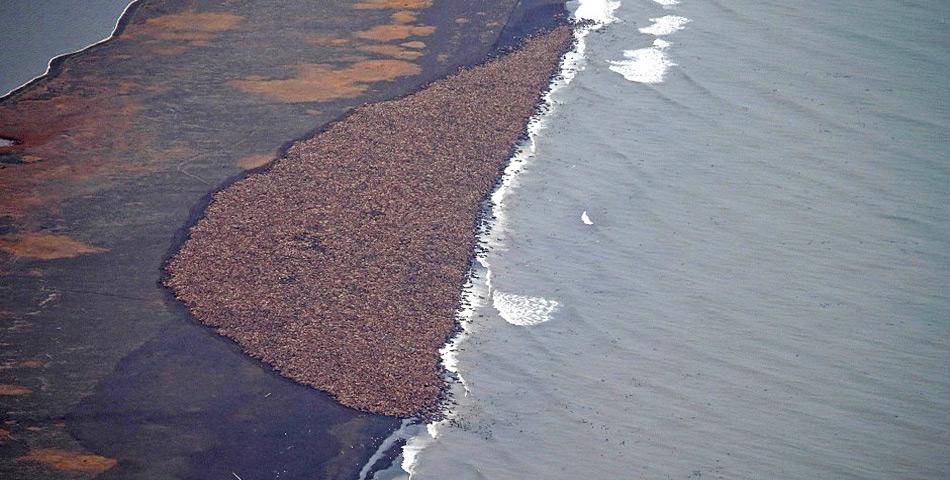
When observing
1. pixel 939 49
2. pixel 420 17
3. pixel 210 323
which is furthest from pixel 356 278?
pixel 939 49

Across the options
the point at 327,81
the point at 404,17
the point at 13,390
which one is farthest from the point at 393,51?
the point at 13,390

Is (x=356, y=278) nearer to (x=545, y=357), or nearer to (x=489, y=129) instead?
(x=545, y=357)

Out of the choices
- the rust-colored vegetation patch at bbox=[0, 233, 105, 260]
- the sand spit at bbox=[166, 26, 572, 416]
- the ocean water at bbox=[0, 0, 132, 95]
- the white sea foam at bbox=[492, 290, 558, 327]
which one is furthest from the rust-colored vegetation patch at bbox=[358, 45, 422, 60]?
the rust-colored vegetation patch at bbox=[0, 233, 105, 260]

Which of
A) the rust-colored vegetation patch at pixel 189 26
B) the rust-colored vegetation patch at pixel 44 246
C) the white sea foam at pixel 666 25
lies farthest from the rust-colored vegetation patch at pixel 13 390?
the white sea foam at pixel 666 25

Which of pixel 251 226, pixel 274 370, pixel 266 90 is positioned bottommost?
pixel 274 370

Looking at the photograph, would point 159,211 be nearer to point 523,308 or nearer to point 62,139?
point 62,139
